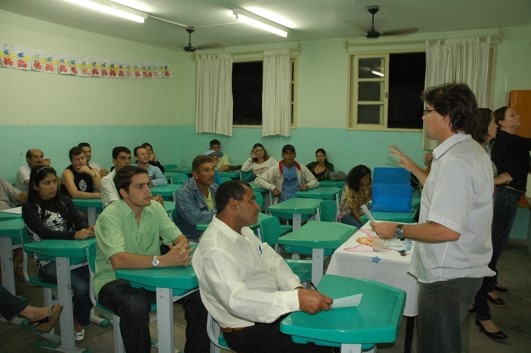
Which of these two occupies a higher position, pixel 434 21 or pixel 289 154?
pixel 434 21

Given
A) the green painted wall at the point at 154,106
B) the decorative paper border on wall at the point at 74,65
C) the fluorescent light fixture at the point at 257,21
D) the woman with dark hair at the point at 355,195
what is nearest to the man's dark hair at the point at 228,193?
the woman with dark hair at the point at 355,195

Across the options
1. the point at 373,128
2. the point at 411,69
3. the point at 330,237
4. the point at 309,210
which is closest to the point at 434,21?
the point at 411,69

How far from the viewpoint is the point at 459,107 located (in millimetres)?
1677

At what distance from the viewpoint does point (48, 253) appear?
2.57m

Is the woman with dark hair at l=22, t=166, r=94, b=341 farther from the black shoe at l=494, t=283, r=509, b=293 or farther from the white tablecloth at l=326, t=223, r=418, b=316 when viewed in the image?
the black shoe at l=494, t=283, r=509, b=293

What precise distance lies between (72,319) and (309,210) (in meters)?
2.19

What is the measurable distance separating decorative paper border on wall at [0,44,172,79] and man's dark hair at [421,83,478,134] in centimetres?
561

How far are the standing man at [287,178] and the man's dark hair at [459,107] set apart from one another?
4.10 metres

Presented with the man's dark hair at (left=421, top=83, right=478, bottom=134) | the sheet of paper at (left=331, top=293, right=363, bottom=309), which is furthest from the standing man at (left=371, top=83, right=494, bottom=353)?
the sheet of paper at (left=331, top=293, right=363, bottom=309)

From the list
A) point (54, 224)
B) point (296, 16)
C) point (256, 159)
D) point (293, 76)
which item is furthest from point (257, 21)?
point (54, 224)

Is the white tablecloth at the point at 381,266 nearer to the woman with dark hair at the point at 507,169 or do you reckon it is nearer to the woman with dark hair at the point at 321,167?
the woman with dark hair at the point at 507,169

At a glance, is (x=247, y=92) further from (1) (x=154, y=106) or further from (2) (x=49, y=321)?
(2) (x=49, y=321)

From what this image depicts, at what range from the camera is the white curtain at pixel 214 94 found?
7840mm

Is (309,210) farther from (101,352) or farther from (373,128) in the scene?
(373,128)
